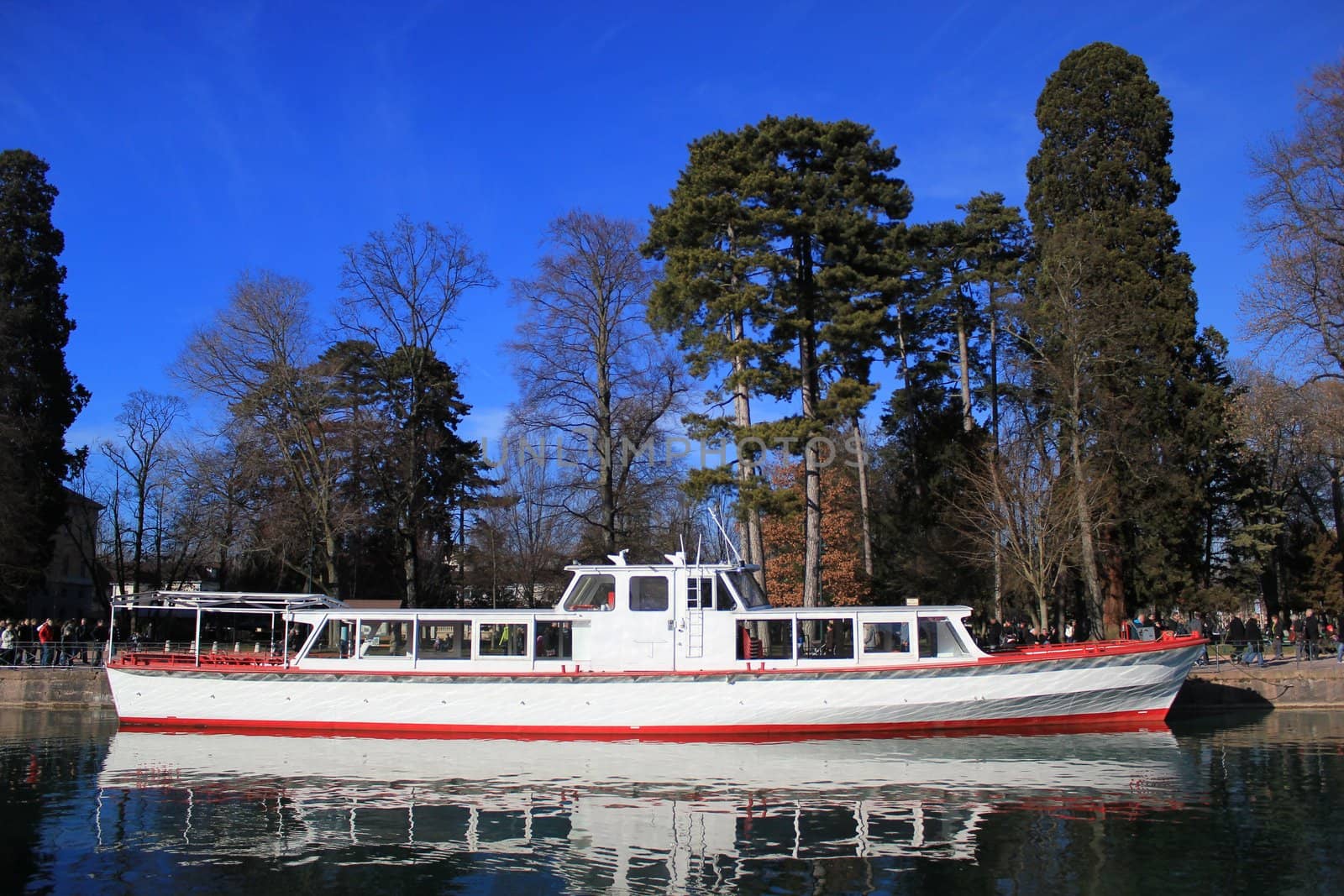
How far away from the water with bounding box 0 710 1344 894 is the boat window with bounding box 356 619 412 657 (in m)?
2.09

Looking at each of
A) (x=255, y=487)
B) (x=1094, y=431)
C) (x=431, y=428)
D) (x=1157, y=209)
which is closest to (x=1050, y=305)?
(x=1094, y=431)

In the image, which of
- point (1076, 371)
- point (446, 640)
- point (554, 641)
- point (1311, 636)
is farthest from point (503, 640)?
point (1311, 636)

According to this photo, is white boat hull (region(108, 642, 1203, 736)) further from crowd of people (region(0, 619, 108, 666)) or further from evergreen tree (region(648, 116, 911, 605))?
crowd of people (region(0, 619, 108, 666))

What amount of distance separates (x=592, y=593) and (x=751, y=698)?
3.84 m

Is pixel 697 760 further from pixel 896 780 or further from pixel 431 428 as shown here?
pixel 431 428

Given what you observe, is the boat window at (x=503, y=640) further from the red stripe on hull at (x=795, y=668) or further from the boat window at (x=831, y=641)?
the boat window at (x=831, y=641)

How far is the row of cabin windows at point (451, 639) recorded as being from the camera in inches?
794

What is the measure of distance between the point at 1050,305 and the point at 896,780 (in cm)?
1839

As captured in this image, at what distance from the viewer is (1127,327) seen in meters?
29.0

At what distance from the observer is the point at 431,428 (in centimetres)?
3741

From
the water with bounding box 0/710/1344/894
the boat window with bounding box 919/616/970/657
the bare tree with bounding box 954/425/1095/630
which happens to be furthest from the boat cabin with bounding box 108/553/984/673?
the bare tree with bounding box 954/425/1095/630

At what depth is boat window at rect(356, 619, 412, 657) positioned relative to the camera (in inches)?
813

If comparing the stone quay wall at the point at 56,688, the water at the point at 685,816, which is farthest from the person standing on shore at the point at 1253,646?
the stone quay wall at the point at 56,688

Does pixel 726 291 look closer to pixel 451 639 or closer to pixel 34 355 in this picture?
pixel 451 639
